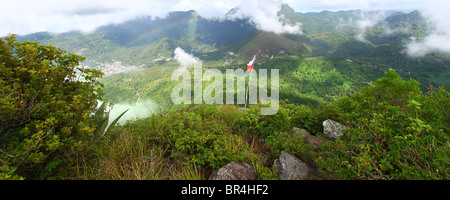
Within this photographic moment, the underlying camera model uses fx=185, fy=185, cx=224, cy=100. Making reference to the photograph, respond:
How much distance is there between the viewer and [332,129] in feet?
14.8

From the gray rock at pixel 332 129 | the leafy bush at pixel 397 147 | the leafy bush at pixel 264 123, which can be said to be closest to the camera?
the leafy bush at pixel 397 147

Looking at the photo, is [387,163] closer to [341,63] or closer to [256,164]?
[256,164]

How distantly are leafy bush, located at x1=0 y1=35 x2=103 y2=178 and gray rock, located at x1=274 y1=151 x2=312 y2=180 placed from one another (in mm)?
2971

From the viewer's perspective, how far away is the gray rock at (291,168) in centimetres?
302

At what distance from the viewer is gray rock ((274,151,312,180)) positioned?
9.91 ft

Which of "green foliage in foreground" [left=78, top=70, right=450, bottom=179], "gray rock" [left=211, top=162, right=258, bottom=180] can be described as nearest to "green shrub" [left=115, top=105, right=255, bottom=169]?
"green foliage in foreground" [left=78, top=70, right=450, bottom=179]

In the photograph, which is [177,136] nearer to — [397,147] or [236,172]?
[236,172]

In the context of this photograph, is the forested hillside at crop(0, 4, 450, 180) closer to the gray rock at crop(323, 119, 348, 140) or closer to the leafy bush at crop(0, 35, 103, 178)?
the leafy bush at crop(0, 35, 103, 178)

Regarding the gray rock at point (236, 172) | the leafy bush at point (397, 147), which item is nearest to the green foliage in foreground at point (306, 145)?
the leafy bush at point (397, 147)

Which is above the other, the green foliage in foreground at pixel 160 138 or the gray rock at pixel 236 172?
the green foliage in foreground at pixel 160 138

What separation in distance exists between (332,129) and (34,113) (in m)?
5.54

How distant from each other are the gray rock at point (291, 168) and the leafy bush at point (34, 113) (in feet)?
9.75

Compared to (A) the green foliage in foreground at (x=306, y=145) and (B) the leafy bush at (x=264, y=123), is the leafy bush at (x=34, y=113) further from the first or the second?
(B) the leafy bush at (x=264, y=123)
